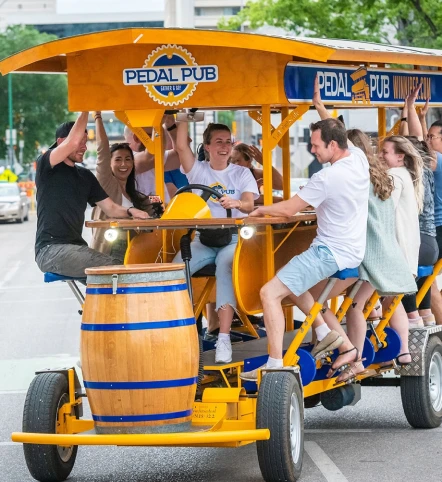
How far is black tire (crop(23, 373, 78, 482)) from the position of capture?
716 centimetres

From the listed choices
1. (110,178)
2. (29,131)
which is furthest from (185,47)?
(29,131)

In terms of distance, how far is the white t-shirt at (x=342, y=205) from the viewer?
304 inches

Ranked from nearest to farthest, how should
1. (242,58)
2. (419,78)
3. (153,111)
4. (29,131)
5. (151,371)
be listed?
(151,371), (242,58), (153,111), (419,78), (29,131)

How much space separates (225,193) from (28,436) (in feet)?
8.47

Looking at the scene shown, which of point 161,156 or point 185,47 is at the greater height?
Answer: point 185,47

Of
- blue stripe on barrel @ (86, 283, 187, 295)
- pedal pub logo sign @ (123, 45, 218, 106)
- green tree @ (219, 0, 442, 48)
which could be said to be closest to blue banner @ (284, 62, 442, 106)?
pedal pub logo sign @ (123, 45, 218, 106)

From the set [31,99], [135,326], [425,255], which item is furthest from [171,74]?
[31,99]

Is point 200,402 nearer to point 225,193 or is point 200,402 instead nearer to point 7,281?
point 225,193

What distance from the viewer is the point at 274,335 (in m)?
7.57

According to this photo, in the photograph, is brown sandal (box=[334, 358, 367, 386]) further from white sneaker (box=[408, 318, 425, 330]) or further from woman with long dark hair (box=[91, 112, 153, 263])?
woman with long dark hair (box=[91, 112, 153, 263])

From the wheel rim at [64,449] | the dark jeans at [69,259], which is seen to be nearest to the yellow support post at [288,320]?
the dark jeans at [69,259]

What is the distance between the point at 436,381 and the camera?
943 cm

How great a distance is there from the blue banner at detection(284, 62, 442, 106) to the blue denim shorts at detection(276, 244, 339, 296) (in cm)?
105

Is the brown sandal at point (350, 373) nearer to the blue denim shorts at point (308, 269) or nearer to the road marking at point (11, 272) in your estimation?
the blue denim shorts at point (308, 269)
